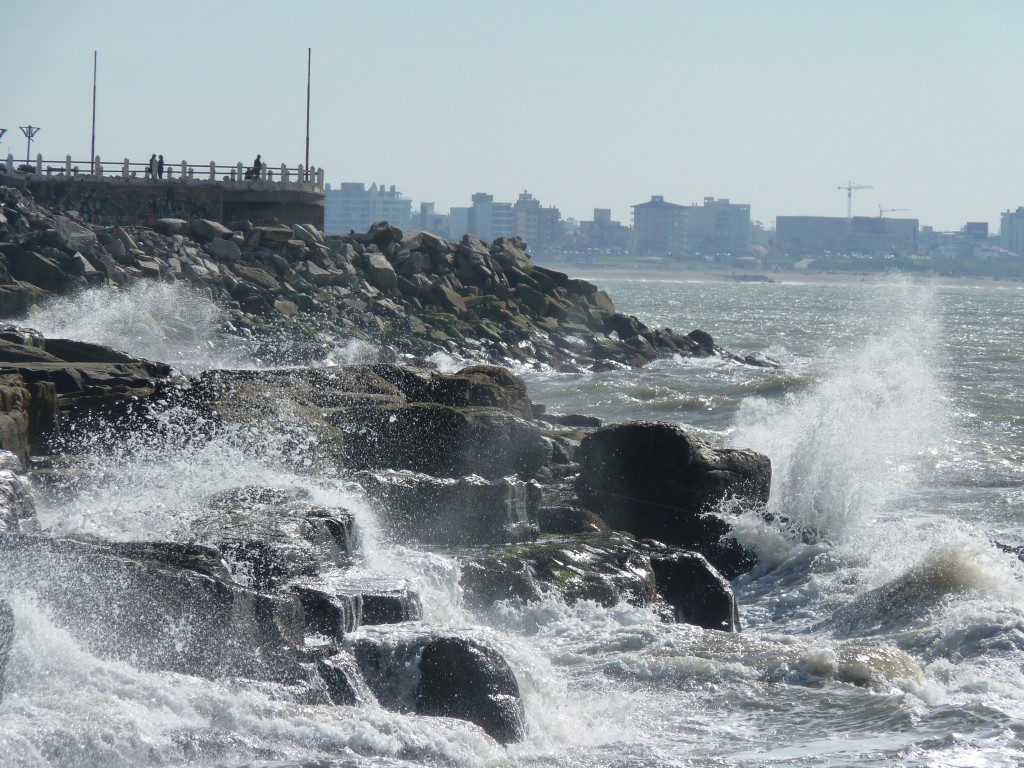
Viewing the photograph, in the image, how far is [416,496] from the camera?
9.91 metres

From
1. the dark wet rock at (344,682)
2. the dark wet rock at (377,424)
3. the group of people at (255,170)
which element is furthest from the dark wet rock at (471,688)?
the group of people at (255,170)

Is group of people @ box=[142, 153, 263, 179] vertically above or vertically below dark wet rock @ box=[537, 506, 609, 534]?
above

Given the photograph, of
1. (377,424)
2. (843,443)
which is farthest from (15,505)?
(843,443)

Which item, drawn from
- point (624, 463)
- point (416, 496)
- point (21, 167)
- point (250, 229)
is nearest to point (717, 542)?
point (624, 463)

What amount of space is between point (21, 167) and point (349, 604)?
3025 centimetres

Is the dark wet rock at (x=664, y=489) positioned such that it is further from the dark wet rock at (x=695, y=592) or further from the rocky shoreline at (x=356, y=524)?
the dark wet rock at (x=695, y=592)

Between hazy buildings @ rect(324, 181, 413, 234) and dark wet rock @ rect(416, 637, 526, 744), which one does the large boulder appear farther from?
hazy buildings @ rect(324, 181, 413, 234)

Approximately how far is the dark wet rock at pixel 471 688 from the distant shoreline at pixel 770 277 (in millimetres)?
124664

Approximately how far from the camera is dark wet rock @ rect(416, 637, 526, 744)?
6.97 m

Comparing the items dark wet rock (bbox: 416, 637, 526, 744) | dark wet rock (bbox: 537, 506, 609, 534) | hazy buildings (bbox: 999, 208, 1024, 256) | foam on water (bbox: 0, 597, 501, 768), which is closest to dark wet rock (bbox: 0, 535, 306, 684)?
foam on water (bbox: 0, 597, 501, 768)

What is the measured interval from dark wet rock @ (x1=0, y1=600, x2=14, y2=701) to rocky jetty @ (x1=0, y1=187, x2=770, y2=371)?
1568 cm

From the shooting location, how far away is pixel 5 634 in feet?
20.4

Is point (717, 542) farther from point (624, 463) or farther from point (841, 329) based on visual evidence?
point (841, 329)

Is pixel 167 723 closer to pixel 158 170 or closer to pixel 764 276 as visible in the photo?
pixel 158 170
